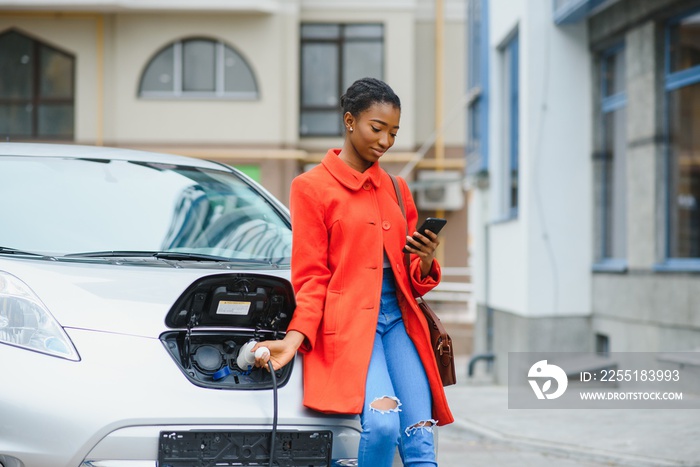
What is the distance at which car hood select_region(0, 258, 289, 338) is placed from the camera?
12.7ft

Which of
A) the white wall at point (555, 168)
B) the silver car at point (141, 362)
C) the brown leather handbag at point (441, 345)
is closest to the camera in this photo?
the silver car at point (141, 362)

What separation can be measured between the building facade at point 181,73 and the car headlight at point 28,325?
19251 mm

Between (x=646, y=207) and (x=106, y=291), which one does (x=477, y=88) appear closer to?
(x=646, y=207)

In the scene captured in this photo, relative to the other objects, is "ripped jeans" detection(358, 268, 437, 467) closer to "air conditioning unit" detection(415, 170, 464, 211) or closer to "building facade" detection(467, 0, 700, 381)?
"building facade" detection(467, 0, 700, 381)

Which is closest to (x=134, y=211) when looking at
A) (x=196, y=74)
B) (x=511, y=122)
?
(x=511, y=122)

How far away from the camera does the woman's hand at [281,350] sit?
382 centimetres

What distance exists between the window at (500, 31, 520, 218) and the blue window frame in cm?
340

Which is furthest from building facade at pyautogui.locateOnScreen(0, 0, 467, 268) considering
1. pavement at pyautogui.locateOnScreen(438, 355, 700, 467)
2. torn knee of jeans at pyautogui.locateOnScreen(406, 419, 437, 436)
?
torn knee of jeans at pyautogui.locateOnScreen(406, 419, 437, 436)

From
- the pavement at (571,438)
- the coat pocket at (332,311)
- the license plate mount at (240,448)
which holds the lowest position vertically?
the pavement at (571,438)

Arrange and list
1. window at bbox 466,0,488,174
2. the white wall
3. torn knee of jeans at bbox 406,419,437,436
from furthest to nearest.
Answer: window at bbox 466,0,488,174, the white wall, torn knee of jeans at bbox 406,419,437,436

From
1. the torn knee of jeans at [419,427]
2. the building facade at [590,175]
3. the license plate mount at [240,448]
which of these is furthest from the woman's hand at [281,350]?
the building facade at [590,175]

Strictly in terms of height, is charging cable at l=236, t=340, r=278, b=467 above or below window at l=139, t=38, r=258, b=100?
below

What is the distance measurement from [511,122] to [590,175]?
2264mm

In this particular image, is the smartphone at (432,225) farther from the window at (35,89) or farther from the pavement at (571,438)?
the window at (35,89)
